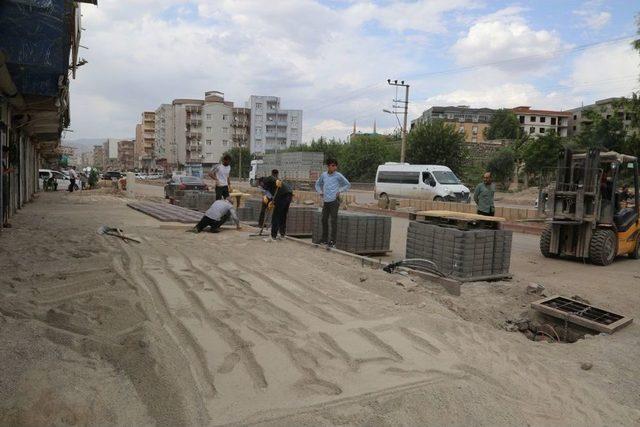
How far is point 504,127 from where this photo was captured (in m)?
85.1

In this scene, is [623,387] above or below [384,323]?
below

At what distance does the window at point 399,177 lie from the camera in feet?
87.6

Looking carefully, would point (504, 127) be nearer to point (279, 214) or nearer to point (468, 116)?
point (468, 116)

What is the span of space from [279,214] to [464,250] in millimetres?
4050

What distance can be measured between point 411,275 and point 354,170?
55054 millimetres

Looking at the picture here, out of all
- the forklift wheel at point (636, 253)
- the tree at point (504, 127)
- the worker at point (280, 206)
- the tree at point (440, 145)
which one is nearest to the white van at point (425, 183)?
the forklift wheel at point (636, 253)

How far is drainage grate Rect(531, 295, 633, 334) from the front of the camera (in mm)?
6031

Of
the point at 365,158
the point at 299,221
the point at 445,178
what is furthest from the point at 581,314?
the point at 365,158

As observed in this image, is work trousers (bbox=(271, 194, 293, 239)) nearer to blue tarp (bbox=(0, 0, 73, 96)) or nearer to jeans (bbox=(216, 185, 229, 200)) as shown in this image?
jeans (bbox=(216, 185, 229, 200))

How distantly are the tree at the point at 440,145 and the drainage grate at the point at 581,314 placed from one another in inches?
1612

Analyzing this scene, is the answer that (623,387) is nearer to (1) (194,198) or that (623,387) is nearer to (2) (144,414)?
(2) (144,414)

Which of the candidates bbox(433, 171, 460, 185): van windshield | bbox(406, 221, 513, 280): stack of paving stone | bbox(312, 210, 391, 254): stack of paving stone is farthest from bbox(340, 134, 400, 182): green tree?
bbox(406, 221, 513, 280): stack of paving stone

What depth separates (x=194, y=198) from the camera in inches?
694

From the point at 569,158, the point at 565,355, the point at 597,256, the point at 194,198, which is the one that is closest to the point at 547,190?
the point at 569,158
